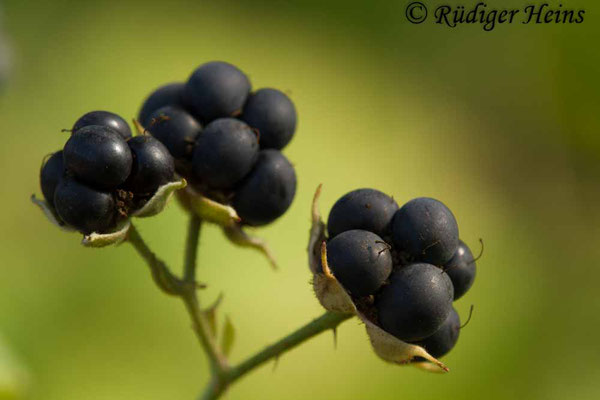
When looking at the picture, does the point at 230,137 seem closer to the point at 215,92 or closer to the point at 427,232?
the point at 215,92

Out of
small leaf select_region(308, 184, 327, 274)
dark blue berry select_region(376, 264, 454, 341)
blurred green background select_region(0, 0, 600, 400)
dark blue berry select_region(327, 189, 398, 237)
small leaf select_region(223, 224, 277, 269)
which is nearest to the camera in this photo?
dark blue berry select_region(376, 264, 454, 341)

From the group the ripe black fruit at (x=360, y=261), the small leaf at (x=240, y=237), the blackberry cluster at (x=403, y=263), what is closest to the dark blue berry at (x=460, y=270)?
the blackberry cluster at (x=403, y=263)

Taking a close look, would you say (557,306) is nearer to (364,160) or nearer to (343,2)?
(364,160)

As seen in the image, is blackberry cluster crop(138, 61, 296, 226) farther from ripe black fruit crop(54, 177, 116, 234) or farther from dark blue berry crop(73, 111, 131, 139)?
ripe black fruit crop(54, 177, 116, 234)

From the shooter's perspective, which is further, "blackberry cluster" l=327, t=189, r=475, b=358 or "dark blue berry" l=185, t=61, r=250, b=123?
"dark blue berry" l=185, t=61, r=250, b=123

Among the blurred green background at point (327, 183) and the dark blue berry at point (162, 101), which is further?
the blurred green background at point (327, 183)

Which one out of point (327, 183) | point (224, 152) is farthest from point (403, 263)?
point (327, 183)

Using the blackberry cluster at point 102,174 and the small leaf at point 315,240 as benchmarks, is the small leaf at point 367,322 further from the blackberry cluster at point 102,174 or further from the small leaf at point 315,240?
the blackberry cluster at point 102,174

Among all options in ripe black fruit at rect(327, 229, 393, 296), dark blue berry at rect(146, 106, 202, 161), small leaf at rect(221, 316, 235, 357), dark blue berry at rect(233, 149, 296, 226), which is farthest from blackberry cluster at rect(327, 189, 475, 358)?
small leaf at rect(221, 316, 235, 357)
